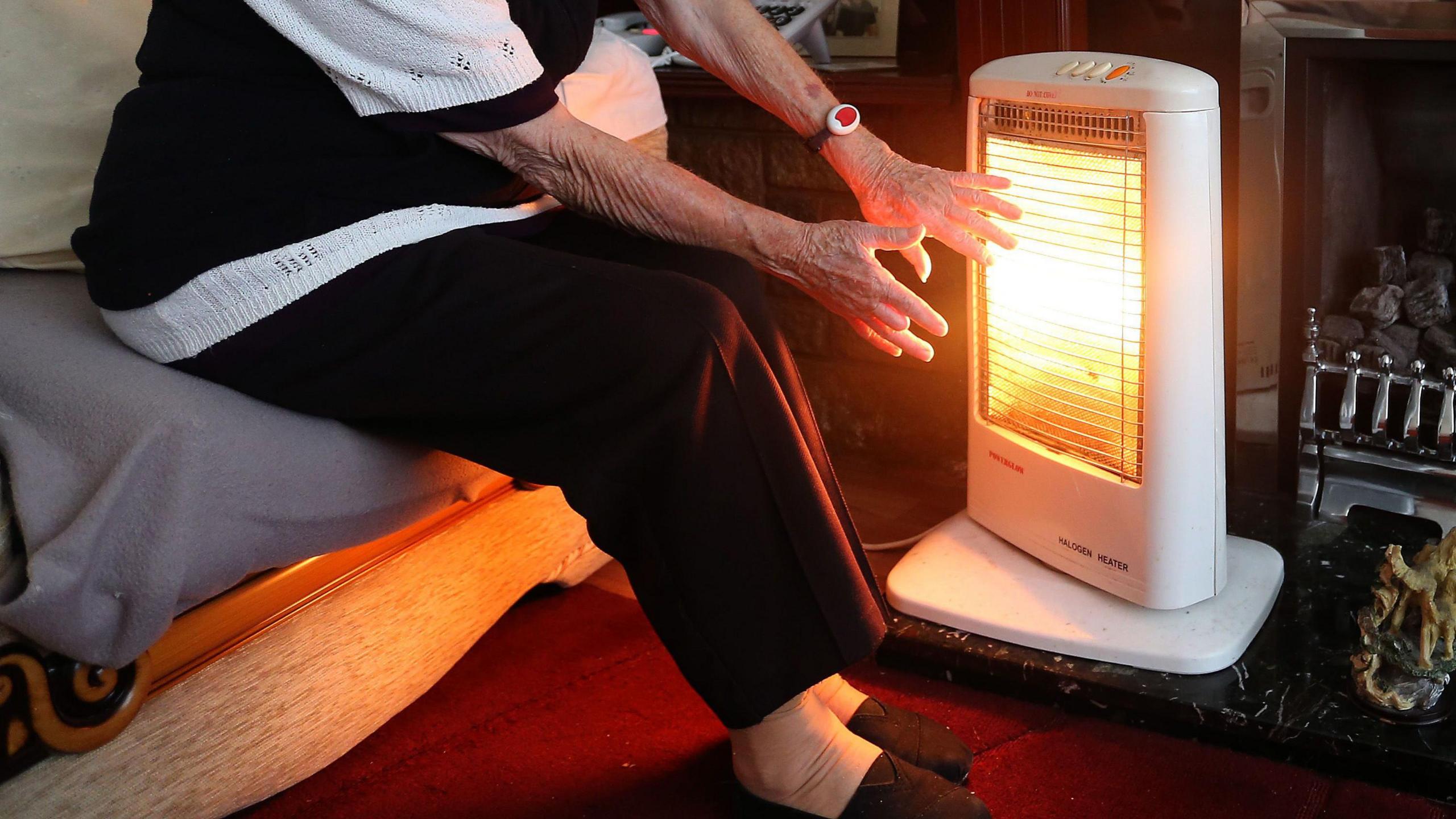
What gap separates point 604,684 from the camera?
1338 millimetres

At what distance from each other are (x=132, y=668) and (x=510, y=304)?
0.41 metres

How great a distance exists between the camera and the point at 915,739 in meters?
1.12

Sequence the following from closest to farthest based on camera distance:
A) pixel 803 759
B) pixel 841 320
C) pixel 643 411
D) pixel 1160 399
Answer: pixel 643 411 < pixel 803 759 < pixel 1160 399 < pixel 841 320

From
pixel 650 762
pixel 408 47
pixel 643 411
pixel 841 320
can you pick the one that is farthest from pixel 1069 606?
pixel 408 47

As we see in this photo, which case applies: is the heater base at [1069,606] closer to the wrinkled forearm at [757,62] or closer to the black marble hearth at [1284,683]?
the black marble hearth at [1284,683]

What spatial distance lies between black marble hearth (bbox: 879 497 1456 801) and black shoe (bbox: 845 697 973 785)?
13 cm

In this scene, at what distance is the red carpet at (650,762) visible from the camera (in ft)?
3.56

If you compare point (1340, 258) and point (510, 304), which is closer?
point (510, 304)

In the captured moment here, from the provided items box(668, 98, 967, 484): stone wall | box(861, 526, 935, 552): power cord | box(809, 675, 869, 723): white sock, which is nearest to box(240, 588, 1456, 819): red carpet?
box(809, 675, 869, 723): white sock

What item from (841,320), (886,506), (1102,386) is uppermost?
(1102,386)

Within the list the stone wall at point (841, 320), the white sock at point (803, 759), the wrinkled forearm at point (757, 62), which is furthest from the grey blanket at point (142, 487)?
the stone wall at point (841, 320)

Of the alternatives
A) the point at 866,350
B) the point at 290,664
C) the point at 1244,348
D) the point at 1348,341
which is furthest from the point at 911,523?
the point at 290,664

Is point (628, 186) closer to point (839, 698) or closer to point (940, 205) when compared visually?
point (940, 205)

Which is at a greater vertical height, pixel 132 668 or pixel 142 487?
pixel 142 487
